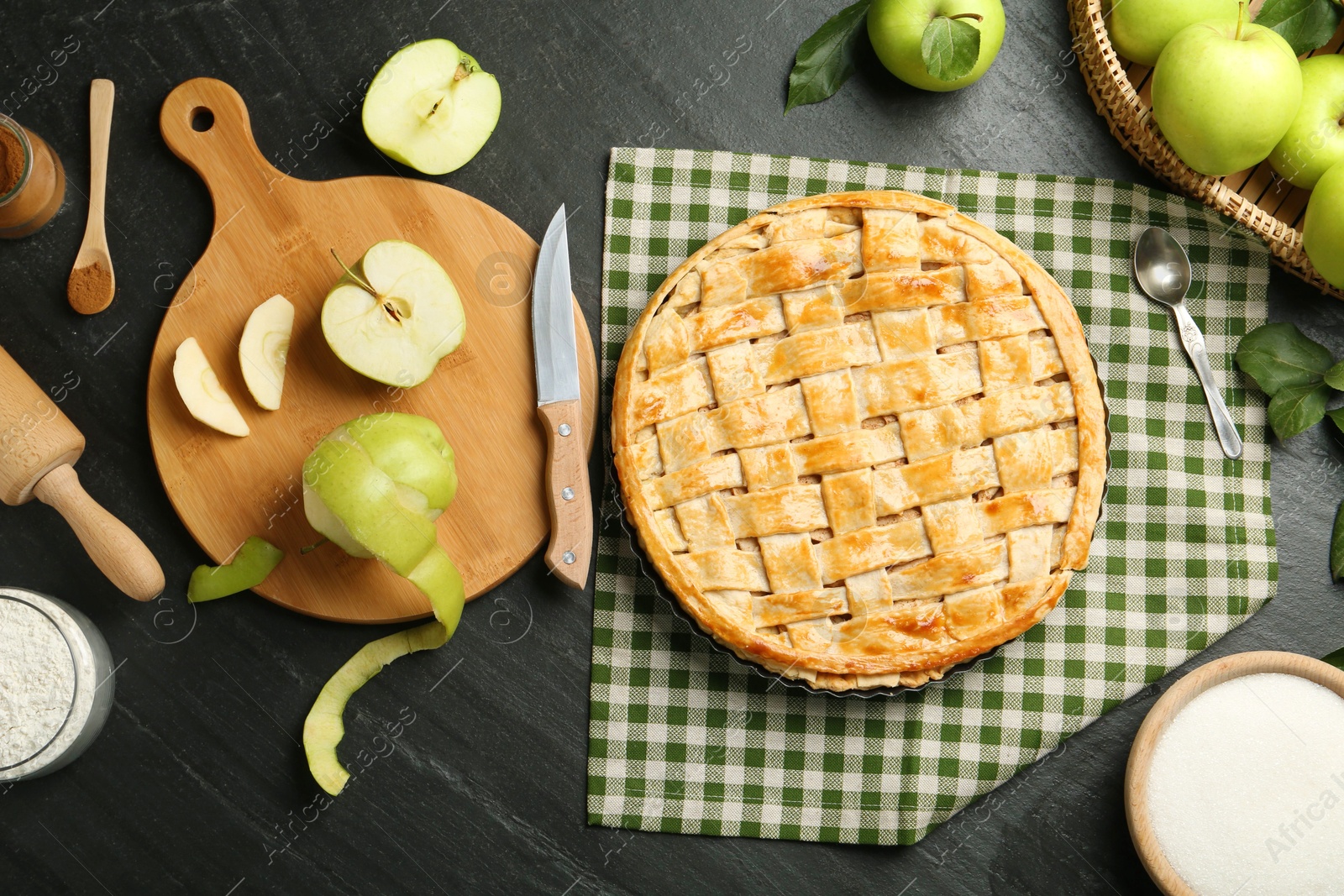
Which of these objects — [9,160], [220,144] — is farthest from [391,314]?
[9,160]

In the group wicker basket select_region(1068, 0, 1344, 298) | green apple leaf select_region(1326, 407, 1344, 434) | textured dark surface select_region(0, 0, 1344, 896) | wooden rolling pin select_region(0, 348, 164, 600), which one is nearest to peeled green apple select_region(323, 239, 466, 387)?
textured dark surface select_region(0, 0, 1344, 896)

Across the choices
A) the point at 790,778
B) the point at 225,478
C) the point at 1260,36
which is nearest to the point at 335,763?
the point at 225,478

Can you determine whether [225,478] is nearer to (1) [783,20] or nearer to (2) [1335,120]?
(1) [783,20]

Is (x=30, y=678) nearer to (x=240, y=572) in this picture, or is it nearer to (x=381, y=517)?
(x=240, y=572)

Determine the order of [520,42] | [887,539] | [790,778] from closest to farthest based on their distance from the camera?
[887,539], [790,778], [520,42]

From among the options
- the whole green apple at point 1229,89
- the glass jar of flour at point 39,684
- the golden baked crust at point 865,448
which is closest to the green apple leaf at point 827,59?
the golden baked crust at point 865,448
